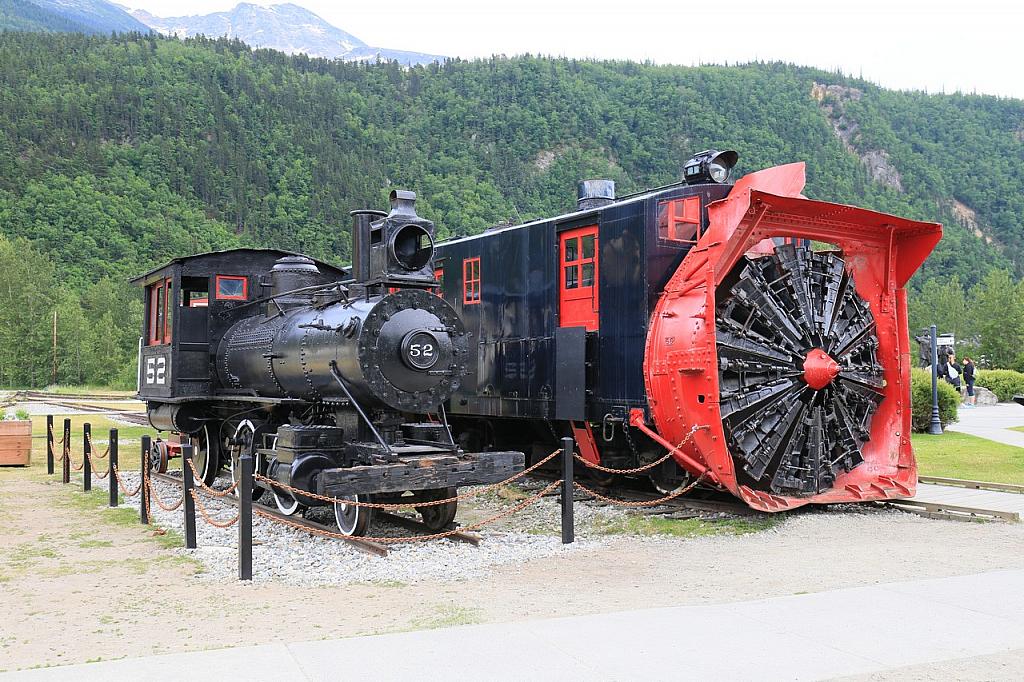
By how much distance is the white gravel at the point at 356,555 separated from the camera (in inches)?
298

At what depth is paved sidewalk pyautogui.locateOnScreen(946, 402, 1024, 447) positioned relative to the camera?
1889cm

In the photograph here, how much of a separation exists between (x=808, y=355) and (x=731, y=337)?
990 millimetres

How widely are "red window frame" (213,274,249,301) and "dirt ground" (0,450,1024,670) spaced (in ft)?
12.2

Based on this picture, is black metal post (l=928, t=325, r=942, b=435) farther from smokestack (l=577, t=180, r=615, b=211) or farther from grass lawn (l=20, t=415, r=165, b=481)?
grass lawn (l=20, t=415, r=165, b=481)

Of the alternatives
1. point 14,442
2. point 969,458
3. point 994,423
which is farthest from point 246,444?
point 994,423

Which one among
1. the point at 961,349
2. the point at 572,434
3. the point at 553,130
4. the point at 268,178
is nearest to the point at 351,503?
the point at 572,434

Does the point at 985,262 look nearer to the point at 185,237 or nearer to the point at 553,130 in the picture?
the point at 553,130

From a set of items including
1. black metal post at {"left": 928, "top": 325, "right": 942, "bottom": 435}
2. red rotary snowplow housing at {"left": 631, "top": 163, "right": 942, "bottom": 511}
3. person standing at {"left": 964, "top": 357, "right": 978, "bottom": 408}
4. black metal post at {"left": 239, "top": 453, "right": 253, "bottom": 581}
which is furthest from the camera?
person standing at {"left": 964, "top": 357, "right": 978, "bottom": 408}

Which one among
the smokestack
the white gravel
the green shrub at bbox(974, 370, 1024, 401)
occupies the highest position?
the smokestack

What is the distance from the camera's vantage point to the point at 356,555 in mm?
8352

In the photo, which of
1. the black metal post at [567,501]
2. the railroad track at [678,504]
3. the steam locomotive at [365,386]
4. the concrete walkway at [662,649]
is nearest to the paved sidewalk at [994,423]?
the railroad track at [678,504]

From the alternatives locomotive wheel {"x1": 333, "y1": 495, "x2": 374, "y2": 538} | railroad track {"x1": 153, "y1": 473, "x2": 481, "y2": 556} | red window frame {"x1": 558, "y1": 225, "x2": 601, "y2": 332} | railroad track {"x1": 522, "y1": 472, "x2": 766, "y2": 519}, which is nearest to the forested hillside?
red window frame {"x1": 558, "y1": 225, "x2": 601, "y2": 332}

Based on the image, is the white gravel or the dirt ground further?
the white gravel

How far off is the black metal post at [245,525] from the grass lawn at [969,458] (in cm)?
910
